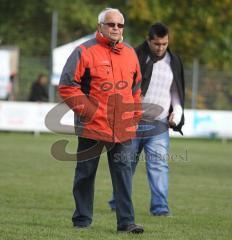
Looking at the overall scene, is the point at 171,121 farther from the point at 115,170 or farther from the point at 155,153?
the point at 115,170

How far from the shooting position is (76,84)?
843 centimetres

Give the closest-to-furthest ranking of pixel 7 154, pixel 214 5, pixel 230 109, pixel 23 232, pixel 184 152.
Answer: pixel 23 232, pixel 7 154, pixel 184 152, pixel 230 109, pixel 214 5

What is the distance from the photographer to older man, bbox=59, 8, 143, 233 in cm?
842

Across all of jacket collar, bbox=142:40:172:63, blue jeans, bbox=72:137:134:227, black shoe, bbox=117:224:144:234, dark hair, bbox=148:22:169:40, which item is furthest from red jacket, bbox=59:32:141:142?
jacket collar, bbox=142:40:172:63

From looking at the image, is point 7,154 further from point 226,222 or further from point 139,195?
point 226,222

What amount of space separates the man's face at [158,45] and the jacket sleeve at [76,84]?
208 centimetres

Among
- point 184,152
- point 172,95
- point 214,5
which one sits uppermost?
point 214,5

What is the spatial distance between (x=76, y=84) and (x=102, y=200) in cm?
360

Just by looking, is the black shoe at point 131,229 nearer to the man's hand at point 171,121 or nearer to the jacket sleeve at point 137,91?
the jacket sleeve at point 137,91

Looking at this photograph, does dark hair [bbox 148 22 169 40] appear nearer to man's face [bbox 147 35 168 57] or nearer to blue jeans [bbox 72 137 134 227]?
man's face [bbox 147 35 168 57]

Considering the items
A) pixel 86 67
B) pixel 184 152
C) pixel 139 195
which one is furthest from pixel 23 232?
pixel 184 152

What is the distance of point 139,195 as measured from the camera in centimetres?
1248

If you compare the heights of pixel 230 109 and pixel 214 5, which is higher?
pixel 214 5

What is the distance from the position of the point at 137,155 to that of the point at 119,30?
2463 mm
